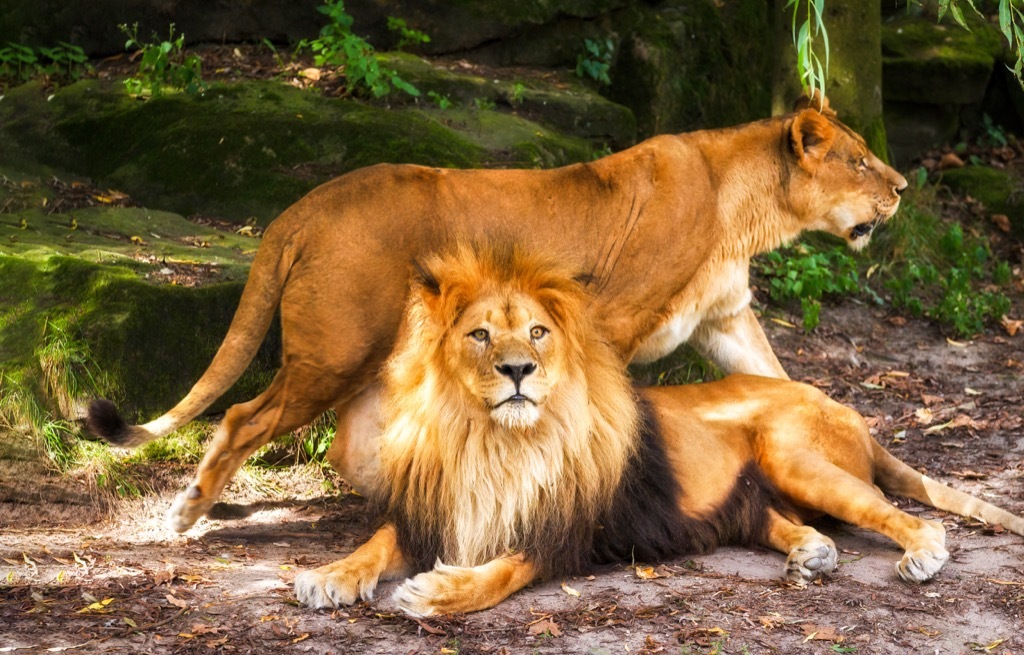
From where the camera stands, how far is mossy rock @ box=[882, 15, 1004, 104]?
10922mm

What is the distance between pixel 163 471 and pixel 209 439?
24cm

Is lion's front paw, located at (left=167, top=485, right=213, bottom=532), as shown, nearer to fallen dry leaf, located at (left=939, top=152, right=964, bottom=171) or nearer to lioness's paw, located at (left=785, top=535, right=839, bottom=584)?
lioness's paw, located at (left=785, top=535, right=839, bottom=584)

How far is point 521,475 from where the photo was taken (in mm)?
4227

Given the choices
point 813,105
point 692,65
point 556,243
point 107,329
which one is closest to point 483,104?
point 692,65

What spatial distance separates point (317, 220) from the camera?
4.89 m

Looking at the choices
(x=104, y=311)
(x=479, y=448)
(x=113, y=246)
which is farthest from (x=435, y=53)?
(x=479, y=448)

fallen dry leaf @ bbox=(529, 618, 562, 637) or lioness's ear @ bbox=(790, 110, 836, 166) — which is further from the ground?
lioness's ear @ bbox=(790, 110, 836, 166)

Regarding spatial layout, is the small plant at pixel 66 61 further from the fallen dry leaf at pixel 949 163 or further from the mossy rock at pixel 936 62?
the fallen dry leaf at pixel 949 163

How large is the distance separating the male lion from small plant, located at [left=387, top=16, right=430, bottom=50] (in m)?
4.47

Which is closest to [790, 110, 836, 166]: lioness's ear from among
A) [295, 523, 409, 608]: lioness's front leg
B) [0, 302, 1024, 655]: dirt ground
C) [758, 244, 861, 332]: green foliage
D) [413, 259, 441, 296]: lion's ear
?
[0, 302, 1024, 655]: dirt ground

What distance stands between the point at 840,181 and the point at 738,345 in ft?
2.92

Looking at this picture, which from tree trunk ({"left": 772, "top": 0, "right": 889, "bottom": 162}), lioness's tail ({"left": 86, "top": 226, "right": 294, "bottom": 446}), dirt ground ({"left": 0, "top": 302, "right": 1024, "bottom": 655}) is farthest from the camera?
tree trunk ({"left": 772, "top": 0, "right": 889, "bottom": 162})

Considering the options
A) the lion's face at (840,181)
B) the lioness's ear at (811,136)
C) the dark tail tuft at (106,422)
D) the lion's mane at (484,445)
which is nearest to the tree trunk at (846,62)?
the lion's face at (840,181)

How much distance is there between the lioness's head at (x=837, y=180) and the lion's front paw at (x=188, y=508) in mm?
2948
